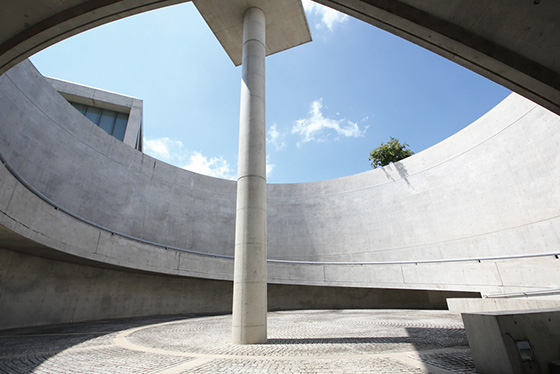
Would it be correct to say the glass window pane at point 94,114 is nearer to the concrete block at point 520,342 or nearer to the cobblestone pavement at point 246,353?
the cobblestone pavement at point 246,353

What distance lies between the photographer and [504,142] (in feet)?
48.5

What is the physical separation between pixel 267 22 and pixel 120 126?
17073 millimetres

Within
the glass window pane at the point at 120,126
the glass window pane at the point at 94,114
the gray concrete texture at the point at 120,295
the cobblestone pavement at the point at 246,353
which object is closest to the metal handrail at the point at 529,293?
the gray concrete texture at the point at 120,295

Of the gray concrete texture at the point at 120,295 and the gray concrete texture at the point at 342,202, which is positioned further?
the gray concrete texture at the point at 342,202

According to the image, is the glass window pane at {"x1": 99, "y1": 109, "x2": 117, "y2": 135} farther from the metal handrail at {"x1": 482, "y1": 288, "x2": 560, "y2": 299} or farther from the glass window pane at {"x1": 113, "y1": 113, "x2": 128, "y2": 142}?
the metal handrail at {"x1": 482, "y1": 288, "x2": 560, "y2": 299}

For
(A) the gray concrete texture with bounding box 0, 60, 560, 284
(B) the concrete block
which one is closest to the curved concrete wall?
(A) the gray concrete texture with bounding box 0, 60, 560, 284

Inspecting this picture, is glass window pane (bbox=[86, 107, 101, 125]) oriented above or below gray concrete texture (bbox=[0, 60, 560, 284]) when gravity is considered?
above

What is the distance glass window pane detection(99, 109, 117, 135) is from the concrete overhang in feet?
47.3

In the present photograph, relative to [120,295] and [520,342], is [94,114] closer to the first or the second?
[120,295]

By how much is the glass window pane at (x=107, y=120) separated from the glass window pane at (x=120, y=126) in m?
0.35

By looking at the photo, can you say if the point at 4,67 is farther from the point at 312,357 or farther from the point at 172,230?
the point at 172,230

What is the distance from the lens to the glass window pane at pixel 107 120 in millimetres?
23234

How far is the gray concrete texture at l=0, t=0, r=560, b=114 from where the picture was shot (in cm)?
341

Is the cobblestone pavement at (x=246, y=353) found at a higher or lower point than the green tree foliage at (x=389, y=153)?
lower
